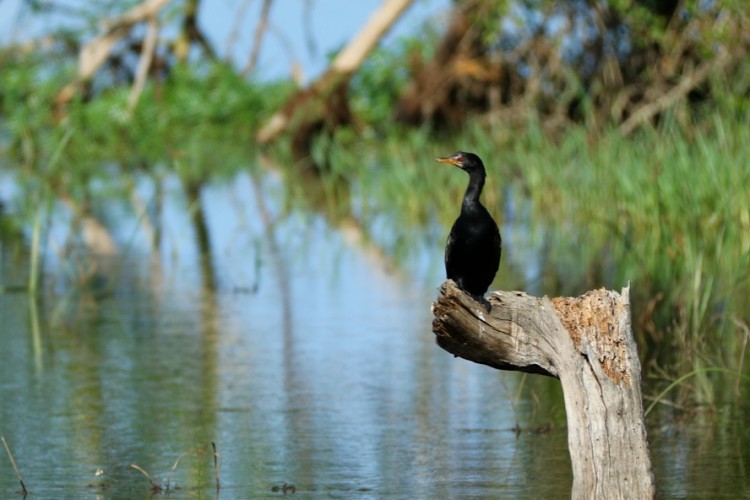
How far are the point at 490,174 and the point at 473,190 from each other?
10223 mm

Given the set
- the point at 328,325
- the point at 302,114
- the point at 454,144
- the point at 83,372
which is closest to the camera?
the point at 83,372

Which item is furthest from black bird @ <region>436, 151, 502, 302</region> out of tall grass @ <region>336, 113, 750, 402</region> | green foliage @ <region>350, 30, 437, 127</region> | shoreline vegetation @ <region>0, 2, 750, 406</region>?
green foliage @ <region>350, 30, 437, 127</region>

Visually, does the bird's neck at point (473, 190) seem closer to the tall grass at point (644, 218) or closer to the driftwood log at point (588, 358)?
the driftwood log at point (588, 358)

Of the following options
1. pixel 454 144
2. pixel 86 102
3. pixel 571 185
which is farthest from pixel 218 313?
pixel 86 102

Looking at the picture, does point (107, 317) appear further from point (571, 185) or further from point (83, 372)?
point (571, 185)

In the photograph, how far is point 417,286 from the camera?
12523 millimetres

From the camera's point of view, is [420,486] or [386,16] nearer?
[420,486]

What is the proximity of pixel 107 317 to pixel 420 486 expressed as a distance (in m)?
5.27

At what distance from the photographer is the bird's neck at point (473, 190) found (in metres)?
6.33

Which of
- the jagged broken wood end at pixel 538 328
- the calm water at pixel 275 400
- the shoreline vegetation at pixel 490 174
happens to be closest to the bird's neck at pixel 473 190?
the jagged broken wood end at pixel 538 328

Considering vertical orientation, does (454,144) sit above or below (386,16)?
below

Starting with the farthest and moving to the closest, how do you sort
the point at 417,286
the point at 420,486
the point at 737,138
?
the point at 737,138 → the point at 417,286 → the point at 420,486

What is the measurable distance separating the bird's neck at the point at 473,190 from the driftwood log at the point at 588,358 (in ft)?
3.18

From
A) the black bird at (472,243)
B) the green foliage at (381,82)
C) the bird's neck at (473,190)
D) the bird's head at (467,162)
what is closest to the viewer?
the black bird at (472,243)
